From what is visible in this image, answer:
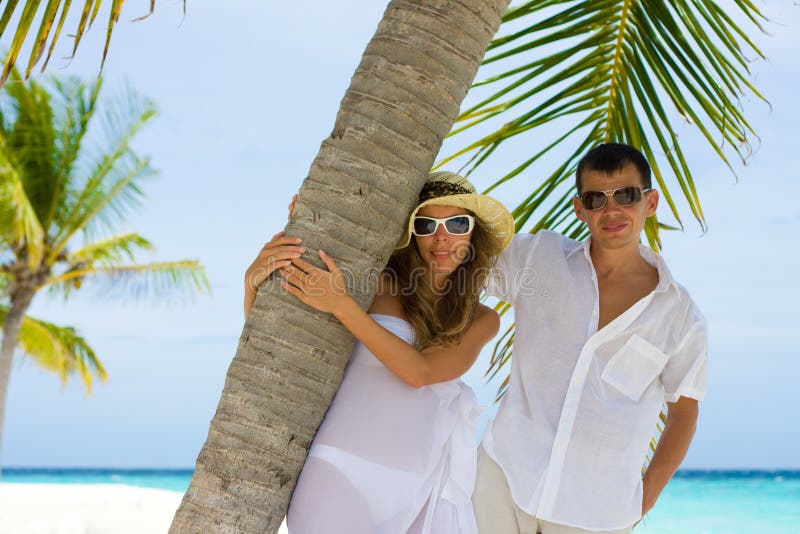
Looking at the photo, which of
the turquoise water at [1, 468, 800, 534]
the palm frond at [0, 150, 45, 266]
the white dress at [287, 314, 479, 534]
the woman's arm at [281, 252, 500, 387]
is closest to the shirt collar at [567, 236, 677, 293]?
the woman's arm at [281, 252, 500, 387]

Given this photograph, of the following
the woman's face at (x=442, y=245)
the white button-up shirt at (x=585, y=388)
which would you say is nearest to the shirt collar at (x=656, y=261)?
the white button-up shirt at (x=585, y=388)

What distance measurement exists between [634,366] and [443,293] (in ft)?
2.65

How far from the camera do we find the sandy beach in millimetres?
12742

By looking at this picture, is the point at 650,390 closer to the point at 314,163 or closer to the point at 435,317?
the point at 435,317

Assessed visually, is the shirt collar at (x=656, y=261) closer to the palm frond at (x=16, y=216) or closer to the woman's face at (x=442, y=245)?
the woman's face at (x=442, y=245)

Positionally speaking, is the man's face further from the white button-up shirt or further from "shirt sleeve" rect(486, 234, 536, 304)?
"shirt sleeve" rect(486, 234, 536, 304)

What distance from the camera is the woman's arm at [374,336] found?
2.88 meters

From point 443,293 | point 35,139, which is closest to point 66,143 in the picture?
point 35,139

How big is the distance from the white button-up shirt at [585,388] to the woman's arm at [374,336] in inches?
11.4

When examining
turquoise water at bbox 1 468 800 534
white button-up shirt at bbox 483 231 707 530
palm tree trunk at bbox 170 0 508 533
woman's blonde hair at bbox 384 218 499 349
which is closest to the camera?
palm tree trunk at bbox 170 0 508 533

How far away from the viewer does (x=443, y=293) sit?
351cm

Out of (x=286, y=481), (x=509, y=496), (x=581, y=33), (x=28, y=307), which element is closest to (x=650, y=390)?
(x=509, y=496)

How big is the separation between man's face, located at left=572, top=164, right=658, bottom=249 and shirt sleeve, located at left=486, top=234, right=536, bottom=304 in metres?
0.30

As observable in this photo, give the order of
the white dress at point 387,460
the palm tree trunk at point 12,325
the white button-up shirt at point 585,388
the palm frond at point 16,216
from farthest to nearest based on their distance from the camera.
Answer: the palm tree trunk at point 12,325 < the palm frond at point 16,216 < the white button-up shirt at point 585,388 < the white dress at point 387,460
